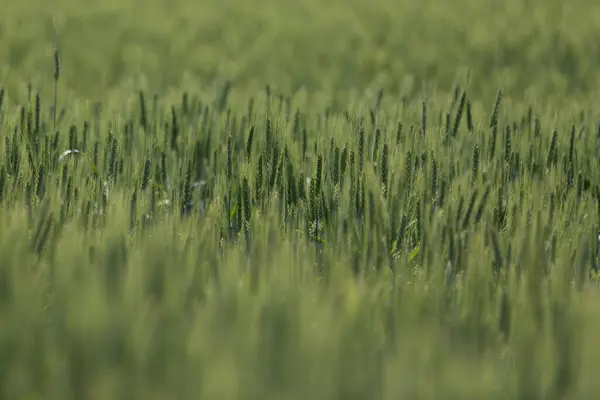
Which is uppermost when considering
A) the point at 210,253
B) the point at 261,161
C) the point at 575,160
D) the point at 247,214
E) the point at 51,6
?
the point at 51,6

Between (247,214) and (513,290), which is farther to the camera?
(247,214)

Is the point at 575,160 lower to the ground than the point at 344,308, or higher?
higher

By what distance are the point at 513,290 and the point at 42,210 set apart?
1.89ft

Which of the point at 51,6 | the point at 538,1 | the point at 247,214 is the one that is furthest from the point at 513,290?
the point at 538,1

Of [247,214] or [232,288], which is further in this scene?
[247,214]

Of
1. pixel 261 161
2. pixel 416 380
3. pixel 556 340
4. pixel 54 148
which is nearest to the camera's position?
pixel 416 380

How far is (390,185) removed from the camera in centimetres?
142

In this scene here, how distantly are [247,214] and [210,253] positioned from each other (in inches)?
21.2

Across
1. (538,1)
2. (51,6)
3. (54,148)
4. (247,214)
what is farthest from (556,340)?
(538,1)

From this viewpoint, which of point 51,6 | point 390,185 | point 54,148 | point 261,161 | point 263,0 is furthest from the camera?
point 263,0

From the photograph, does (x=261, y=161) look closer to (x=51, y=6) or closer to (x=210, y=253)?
(x=210, y=253)

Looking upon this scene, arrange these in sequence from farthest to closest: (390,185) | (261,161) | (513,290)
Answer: (261,161) < (390,185) < (513,290)

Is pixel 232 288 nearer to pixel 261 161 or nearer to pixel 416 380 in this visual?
pixel 416 380

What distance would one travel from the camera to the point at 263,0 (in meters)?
6.48
